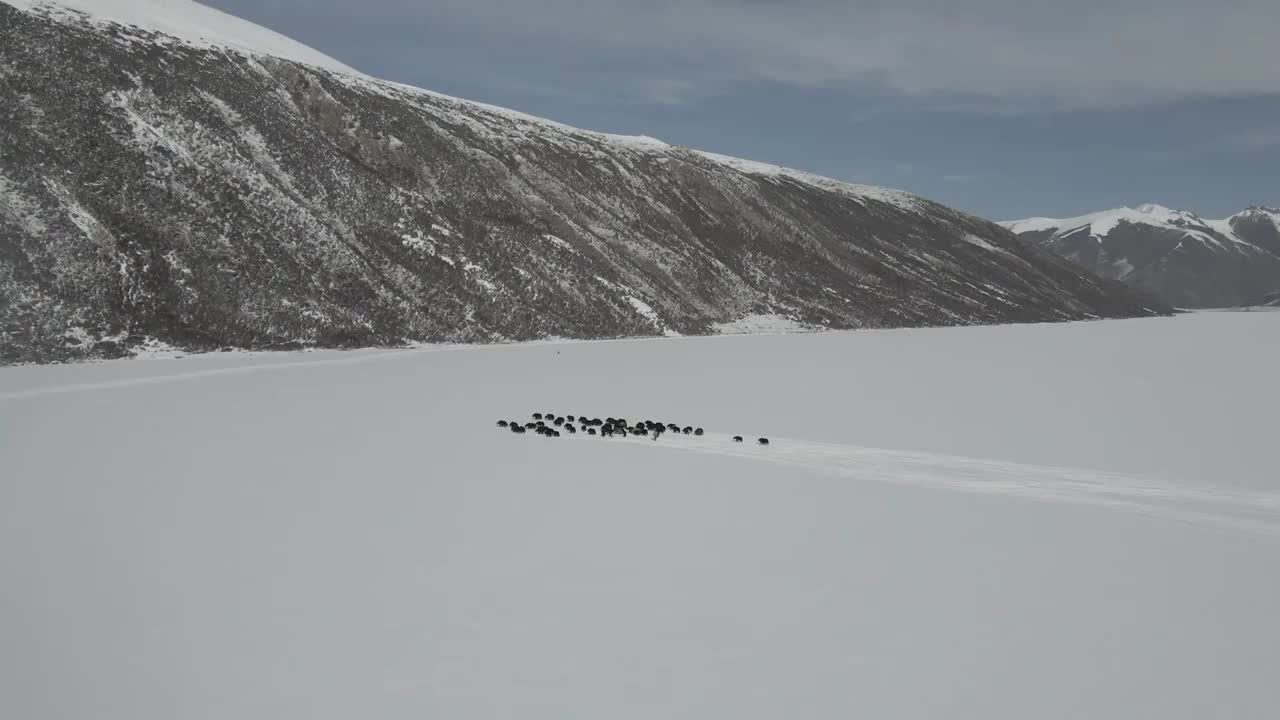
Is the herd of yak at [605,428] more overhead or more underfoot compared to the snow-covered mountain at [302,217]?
more underfoot

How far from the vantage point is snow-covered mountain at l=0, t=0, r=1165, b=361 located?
169ft

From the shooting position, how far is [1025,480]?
18.3m

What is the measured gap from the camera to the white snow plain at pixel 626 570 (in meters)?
7.87

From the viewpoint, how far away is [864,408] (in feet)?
101

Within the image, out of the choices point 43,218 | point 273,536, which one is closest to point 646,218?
point 43,218

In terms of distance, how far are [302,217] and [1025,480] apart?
60.9 metres

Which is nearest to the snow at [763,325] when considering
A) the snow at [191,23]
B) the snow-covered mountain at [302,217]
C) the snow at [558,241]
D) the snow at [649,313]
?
the snow-covered mountain at [302,217]

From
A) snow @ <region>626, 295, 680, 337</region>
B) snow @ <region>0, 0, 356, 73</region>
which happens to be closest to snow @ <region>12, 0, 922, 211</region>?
snow @ <region>0, 0, 356, 73</region>

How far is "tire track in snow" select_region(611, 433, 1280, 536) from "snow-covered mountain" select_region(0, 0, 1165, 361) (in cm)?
3886

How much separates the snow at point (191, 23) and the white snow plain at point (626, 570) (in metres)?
64.7

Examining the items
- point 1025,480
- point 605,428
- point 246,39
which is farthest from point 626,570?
point 246,39

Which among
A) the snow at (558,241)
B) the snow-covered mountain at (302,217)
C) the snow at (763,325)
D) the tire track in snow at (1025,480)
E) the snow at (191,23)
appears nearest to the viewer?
the tire track in snow at (1025,480)

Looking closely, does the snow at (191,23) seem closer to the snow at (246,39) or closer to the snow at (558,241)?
the snow at (246,39)

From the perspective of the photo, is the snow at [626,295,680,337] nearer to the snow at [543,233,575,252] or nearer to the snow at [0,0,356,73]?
the snow at [543,233,575,252]
